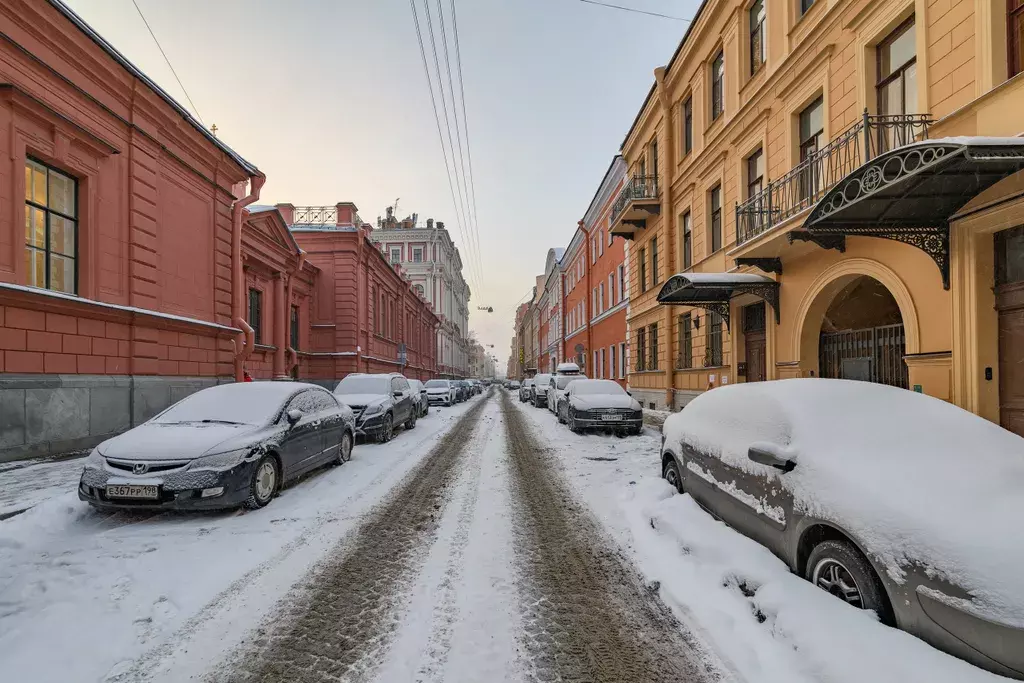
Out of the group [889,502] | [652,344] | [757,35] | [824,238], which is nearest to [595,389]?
[824,238]

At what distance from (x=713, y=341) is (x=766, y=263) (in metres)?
3.90

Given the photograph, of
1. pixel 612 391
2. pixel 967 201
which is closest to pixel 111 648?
pixel 967 201

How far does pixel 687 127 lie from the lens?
17.5m

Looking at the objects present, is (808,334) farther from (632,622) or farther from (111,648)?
(111,648)

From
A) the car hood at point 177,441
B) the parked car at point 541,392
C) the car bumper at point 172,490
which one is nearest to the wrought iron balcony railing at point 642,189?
the parked car at point 541,392

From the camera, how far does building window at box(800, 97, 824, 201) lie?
9703 mm

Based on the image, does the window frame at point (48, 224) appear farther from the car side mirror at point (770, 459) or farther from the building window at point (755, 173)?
the building window at point (755, 173)

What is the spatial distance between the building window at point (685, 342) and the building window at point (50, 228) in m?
15.8

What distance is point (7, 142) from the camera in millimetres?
8047

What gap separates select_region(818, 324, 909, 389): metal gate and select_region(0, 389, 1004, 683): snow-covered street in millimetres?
5868

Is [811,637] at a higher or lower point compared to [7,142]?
lower

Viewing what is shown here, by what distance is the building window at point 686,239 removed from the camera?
55.8 feet

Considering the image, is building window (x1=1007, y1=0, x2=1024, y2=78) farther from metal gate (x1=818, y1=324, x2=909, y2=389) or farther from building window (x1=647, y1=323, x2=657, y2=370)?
building window (x1=647, y1=323, x2=657, y2=370)

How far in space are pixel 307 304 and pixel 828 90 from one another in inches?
862
